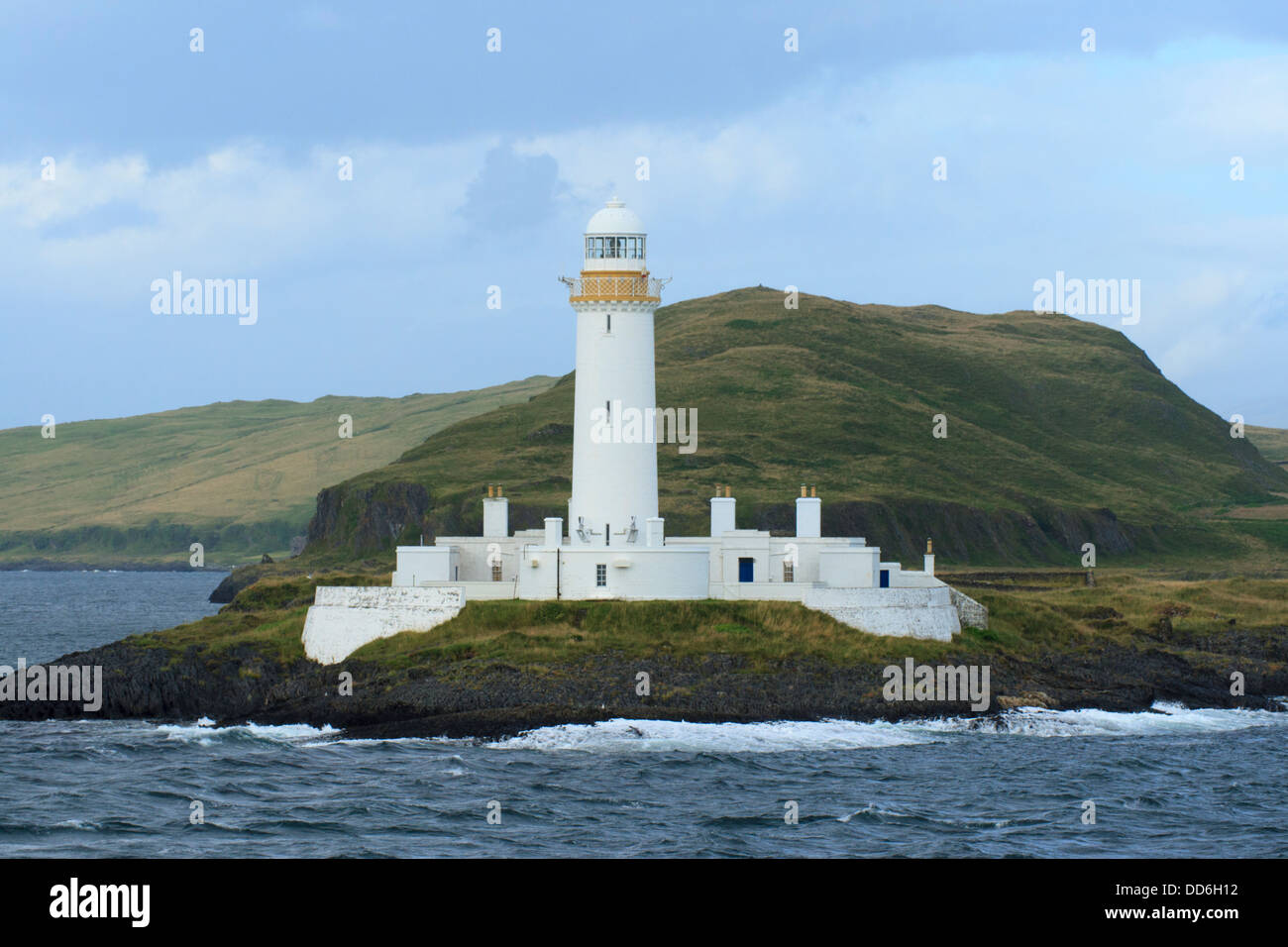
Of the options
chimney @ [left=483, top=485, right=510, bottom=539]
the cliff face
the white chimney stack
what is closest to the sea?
the white chimney stack

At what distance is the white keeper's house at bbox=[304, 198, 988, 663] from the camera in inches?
1940

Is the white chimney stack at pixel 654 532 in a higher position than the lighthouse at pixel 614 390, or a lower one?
lower

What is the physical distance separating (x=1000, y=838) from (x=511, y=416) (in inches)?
4836

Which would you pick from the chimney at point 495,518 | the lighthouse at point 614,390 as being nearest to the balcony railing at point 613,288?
the lighthouse at point 614,390

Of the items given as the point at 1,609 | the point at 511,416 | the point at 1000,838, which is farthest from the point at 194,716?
the point at 511,416

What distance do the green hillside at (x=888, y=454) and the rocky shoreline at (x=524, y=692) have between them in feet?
158

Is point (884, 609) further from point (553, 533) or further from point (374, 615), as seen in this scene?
point (374, 615)

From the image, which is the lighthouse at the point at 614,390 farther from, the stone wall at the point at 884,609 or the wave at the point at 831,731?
the wave at the point at 831,731

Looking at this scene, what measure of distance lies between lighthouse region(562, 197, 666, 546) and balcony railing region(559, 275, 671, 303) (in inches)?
1.3

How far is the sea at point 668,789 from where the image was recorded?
98.6 ft

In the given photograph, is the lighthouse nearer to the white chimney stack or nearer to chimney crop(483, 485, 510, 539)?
the white chimney stack

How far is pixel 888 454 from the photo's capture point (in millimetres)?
131250

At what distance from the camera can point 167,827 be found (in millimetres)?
31422

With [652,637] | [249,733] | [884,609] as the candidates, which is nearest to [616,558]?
[652,637]
